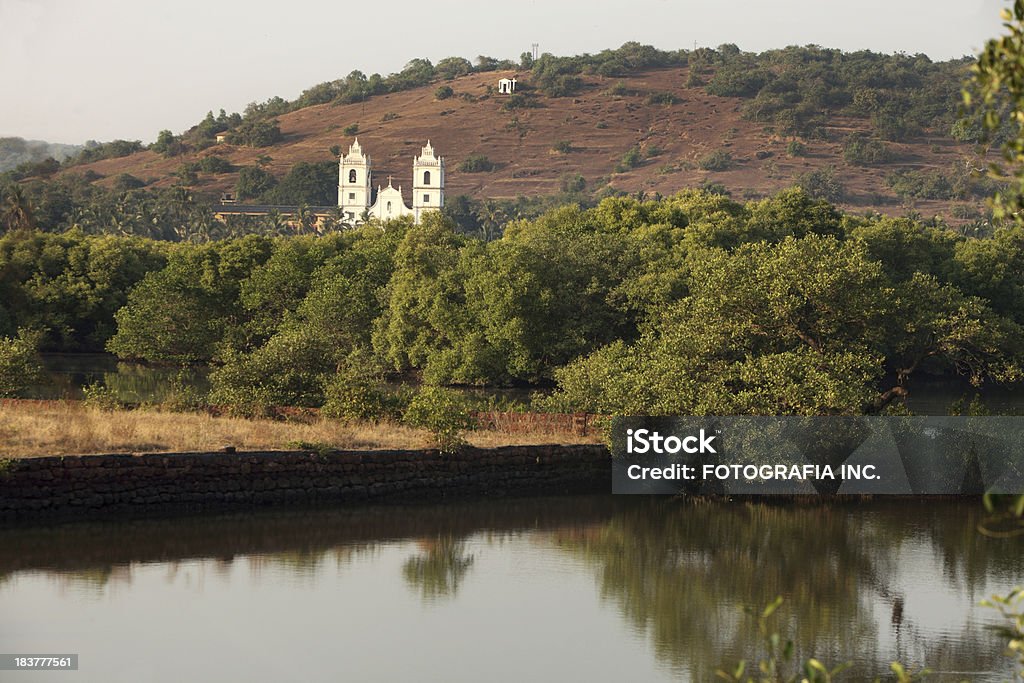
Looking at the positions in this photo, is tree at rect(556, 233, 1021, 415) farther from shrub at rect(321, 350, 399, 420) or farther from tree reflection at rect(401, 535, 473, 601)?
tree reflection at rect(401, 535, 473, 601)

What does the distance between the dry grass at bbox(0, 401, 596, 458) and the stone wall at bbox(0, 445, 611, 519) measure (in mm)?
632

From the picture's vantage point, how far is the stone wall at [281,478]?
23.4 m

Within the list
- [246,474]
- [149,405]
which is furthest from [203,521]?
[149,405]

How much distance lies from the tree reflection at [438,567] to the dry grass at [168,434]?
4.04 meters

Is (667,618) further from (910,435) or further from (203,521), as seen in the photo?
(910,435)

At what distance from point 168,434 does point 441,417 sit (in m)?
5.48

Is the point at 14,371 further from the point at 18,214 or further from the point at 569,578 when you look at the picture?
the point at 18,214

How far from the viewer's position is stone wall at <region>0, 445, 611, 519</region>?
23406 millimetres

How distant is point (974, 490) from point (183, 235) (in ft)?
353

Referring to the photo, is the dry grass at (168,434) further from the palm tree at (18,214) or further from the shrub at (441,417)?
the palm tree at (18,214)

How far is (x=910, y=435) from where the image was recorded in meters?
30.3

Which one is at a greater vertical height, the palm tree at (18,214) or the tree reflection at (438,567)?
the palm tree at (18,214)

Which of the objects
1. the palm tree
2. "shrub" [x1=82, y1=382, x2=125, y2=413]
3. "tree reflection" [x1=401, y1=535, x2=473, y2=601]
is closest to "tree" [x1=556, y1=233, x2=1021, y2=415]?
"tree reflection" [x1=401, y1=535, x2=473, y2=601]

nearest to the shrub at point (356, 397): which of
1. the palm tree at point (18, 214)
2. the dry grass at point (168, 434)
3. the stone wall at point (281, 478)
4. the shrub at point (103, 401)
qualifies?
the dry grass at point (168, 434)
